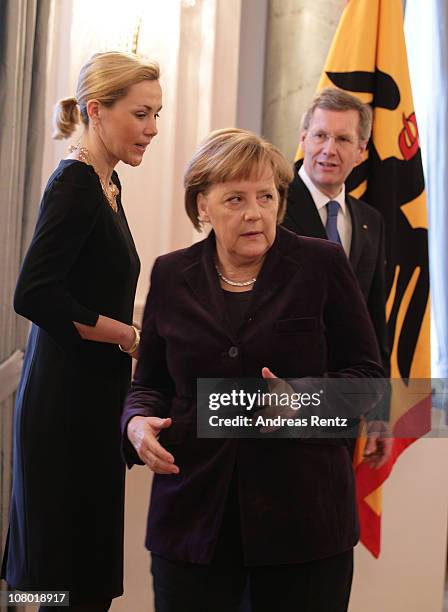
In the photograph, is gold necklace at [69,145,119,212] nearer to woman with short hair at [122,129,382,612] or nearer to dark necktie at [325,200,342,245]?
woman with short hair at [122,129,382,612]

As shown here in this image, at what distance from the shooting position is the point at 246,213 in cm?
156

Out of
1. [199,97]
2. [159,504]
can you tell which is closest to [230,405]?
[159,504]

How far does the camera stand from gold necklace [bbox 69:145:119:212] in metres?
1.97

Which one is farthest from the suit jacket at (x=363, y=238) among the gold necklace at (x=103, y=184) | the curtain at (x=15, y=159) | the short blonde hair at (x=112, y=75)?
the curtain at (x=15, y=159)

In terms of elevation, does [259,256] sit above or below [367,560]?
above

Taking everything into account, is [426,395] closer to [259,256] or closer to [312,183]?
[312,183]

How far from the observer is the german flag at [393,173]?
10.4 ft

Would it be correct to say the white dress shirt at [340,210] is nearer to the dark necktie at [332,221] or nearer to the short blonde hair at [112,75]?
the dark necktie at [332,221]

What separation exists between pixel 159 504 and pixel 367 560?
6.27 ft

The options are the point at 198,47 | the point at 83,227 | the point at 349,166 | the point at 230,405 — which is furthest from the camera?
the point at 198,47

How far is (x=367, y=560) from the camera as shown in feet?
10.8

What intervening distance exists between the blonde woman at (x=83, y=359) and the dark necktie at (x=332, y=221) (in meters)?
0.80

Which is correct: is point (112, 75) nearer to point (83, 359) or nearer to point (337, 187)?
point (83, 359)

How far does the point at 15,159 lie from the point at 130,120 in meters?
0.79
